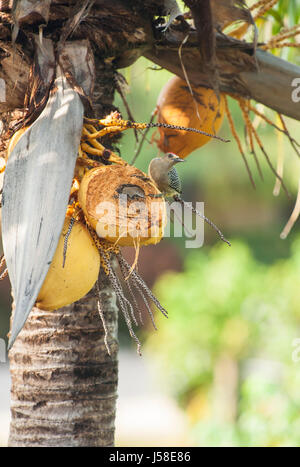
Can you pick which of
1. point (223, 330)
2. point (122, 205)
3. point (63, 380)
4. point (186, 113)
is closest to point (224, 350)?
point (223, 330)

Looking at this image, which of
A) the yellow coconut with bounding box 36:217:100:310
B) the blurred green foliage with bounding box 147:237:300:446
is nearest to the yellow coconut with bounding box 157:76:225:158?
the yellow coconut with bounding box 36:217:100:310

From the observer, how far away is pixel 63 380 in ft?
4.17

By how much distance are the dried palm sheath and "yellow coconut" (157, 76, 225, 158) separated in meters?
0.57

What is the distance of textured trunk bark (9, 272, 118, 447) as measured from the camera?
1.26 metres

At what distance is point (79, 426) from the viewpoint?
127cm

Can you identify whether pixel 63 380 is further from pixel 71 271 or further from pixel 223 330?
pixel 223 330

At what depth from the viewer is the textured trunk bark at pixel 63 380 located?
126 centimetres

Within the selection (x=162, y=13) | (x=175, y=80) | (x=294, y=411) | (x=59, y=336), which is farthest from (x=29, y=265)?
(x=294, y=411)

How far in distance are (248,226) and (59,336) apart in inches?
306

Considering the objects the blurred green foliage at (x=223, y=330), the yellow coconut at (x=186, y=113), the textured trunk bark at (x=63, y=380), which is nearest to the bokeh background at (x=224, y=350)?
the blurred green foliage at (x=223, y=330)

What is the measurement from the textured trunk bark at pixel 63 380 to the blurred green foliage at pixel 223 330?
2.48 metres

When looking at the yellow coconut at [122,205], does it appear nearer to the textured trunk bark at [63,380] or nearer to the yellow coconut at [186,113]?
the textured trunk bark at [63,380]

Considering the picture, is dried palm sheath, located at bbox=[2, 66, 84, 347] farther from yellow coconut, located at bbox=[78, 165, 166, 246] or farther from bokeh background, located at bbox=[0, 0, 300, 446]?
bokeh background, located at bbox=[0, 0, 300, 446]
